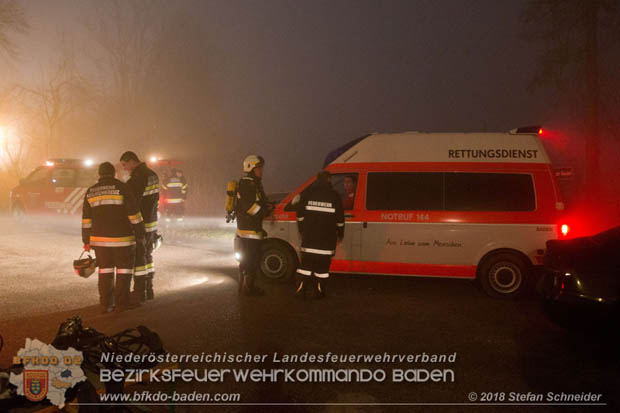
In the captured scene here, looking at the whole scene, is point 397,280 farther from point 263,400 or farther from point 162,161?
point 162,161

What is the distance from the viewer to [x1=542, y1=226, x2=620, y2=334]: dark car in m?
3.74

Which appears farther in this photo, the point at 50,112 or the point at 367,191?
the point at 50,112

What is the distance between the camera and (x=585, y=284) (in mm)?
3865

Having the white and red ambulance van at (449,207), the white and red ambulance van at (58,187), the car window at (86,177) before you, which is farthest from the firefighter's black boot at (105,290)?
the car window at (86,177)

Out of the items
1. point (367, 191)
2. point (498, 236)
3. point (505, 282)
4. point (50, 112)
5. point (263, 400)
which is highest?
point (50, 112)

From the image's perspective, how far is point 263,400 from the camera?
314cm

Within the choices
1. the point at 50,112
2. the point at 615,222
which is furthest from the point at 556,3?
the point at 50,112

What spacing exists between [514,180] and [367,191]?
7.19ft

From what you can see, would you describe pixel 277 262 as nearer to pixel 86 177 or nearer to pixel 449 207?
pixel 449 207

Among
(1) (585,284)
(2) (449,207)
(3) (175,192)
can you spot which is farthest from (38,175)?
(1) (585,284)

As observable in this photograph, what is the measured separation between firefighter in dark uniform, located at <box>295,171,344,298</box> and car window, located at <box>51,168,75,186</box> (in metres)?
12.6

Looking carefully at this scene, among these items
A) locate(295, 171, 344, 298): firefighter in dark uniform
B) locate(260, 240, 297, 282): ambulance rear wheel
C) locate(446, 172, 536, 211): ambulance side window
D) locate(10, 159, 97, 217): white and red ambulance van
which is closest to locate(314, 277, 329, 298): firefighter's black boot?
locate(295, 171, 344, 298): firefighter in dark uniform

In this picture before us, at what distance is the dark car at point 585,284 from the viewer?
374 cm

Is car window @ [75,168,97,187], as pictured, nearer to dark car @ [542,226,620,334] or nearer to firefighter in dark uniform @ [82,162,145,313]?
firefighter in dark uniform @ [82,162,145,313]
